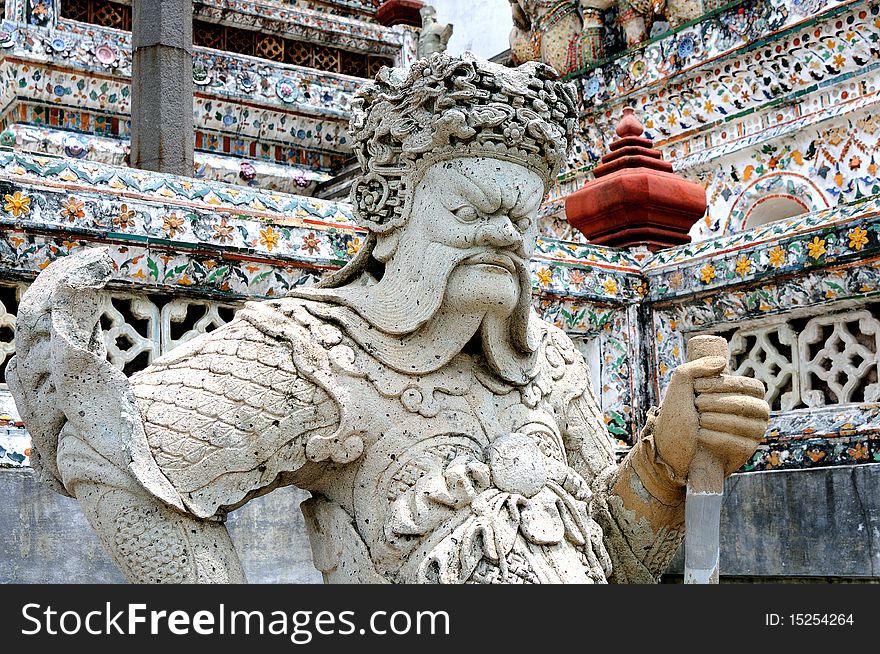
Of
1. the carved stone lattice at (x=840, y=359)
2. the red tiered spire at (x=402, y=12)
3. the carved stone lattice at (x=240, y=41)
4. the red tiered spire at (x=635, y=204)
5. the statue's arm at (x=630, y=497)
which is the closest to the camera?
the statue's arm at (x=630, y=497)

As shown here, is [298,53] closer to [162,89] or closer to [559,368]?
[162,89]

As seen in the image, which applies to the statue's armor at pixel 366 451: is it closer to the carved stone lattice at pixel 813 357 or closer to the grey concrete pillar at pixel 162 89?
the carved stone lattice at pixel 813 357

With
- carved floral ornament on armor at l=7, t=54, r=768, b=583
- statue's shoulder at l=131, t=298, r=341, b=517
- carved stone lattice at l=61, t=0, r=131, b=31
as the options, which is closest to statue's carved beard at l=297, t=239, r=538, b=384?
carved floral ornament on armor at l=7, t=54, r=768, b=583

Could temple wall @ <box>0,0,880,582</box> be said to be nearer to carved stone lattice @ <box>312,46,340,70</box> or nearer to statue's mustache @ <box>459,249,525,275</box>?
statue's mustache @ <box>459,249,525,275</box>

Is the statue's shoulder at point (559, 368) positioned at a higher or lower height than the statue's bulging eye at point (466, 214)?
lower

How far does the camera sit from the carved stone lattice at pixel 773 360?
5859mm

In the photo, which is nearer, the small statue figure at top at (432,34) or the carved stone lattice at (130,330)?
the carved stone lattice at (130,330)

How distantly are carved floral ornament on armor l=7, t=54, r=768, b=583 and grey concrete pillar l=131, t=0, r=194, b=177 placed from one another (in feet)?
12.3

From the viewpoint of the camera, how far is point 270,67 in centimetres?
1116

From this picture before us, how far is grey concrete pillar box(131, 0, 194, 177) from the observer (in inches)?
288

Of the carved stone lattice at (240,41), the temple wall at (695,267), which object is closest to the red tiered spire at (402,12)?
the carved stone lattice at (240,41)

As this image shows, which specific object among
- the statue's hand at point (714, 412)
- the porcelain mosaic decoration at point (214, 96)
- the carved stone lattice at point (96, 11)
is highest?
the carved stone lattice at point (96, 11)

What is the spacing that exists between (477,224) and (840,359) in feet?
8.73

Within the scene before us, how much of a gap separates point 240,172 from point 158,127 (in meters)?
3.36
